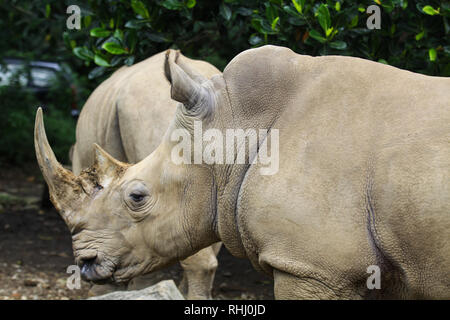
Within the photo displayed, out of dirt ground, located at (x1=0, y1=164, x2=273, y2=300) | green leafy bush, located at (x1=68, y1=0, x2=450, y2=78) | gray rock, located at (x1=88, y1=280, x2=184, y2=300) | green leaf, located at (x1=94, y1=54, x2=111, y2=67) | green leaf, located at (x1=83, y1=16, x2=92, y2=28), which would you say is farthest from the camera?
dirt ground, located at (x1=0, y1=164, x2=273, y2=300)

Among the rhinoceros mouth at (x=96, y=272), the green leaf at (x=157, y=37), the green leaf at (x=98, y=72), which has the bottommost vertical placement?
the rhinoceros mouth at (x=96, y=272)

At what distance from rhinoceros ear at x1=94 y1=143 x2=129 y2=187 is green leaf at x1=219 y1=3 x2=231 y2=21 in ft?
7.26

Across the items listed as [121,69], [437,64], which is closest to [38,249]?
[121,69]

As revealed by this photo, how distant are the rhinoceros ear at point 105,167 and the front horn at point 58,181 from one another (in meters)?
0.13

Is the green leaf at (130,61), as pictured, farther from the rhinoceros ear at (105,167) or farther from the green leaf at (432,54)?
the green leaf at (432,54)

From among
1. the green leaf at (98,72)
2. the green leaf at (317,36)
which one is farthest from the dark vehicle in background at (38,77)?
the green leaf at (317,36)

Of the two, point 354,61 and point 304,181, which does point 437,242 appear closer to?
point 304,181

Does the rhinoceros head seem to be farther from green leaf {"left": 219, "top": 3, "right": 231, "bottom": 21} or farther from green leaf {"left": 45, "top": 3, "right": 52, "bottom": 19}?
green leaf {"left": 45, "top": 3, "right": 52, "bottom": 19}

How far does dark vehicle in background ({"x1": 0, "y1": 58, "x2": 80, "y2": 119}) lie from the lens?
36.6 ft

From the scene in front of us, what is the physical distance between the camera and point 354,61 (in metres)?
3.37

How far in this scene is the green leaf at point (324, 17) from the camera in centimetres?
480

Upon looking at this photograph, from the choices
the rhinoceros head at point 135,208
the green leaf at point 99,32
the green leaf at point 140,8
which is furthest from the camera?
the green leaf at point 99,32

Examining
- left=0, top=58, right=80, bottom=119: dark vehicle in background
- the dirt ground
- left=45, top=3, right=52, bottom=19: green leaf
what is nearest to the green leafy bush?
left=45, top=3, right=52, bottom=19: green leaf
